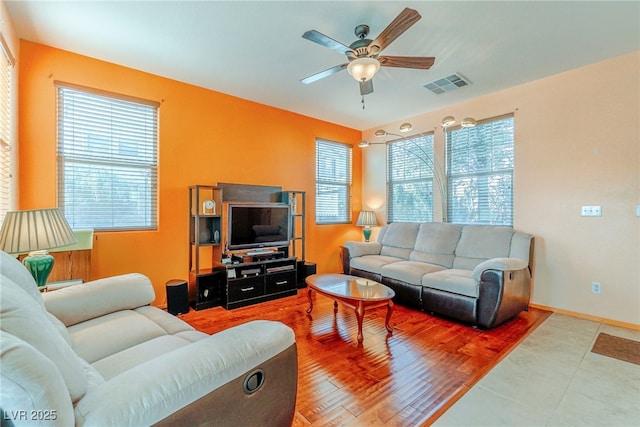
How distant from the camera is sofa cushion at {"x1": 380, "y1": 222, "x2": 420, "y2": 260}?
14.0ft

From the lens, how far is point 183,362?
976 millimetres

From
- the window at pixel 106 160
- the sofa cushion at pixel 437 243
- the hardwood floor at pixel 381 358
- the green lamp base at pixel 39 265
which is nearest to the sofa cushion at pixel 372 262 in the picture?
the sofa cushion at pixel 437 243

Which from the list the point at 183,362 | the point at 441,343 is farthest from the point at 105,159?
the point at 441,343

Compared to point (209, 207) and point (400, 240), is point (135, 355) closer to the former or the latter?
point (209, 207)

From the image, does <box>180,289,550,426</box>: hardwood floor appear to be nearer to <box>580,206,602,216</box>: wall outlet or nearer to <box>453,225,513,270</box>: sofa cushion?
<box>453,225,513,270</box>: sofa cushion

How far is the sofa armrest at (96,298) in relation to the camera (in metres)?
1.69

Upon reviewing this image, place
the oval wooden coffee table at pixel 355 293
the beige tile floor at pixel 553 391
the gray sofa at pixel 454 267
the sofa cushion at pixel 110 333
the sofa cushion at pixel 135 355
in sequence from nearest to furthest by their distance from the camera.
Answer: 1. the sofa cushion at pixel 135 355
2. the sofa cushion at pixel 110 333
3. the beige tile floor at pixel 553 391
4. the oval wooden coffee table at pixel 355 293
5. the gray sofa at pixel 454 267

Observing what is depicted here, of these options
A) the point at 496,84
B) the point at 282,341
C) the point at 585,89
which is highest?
the point at 496,84

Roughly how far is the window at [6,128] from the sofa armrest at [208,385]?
225 cm

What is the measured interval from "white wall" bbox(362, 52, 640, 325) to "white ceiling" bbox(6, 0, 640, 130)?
25 centimetres

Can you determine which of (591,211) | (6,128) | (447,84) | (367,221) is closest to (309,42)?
(447,84)

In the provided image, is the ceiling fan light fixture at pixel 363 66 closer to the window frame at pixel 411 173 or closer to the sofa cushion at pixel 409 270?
the sofa cushion at pixel 409 270

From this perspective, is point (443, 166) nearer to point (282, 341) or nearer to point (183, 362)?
point (282, 341)

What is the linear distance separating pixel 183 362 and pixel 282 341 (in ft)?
1.26
